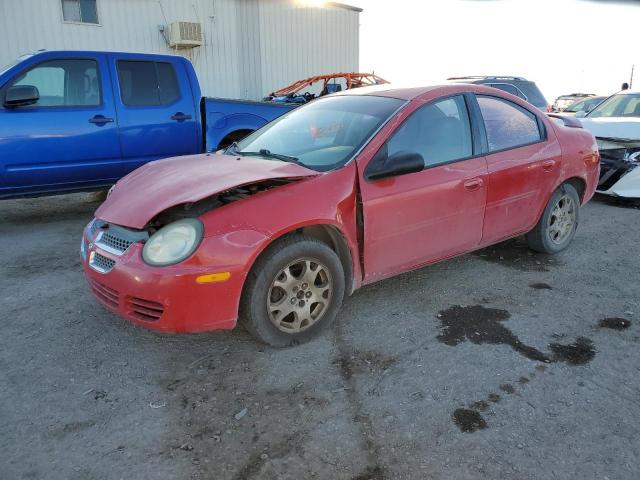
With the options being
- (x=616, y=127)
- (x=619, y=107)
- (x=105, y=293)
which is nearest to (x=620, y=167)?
(x=616, y=127)

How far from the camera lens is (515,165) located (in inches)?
159

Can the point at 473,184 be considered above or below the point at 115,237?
above

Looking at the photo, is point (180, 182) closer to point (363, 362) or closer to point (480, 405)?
point (363, 362)

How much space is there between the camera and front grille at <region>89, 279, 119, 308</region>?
289 centimetres

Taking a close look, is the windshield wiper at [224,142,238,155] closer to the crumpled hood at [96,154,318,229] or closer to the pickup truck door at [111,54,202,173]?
the crumpled hood at [96,154,318,229]

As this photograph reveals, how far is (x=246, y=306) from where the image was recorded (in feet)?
9.61

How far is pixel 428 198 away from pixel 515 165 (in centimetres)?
101

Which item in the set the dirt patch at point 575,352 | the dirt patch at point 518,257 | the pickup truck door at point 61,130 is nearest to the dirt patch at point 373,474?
the dirt patch at point 575,352

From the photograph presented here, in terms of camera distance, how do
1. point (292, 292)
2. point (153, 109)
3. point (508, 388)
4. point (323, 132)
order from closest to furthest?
point (508, 388) < point (292, 292) < point (323, 132) < point (153, 109)

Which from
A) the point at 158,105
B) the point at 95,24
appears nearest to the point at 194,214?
the point at 158,105

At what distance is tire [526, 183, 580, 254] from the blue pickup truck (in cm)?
388

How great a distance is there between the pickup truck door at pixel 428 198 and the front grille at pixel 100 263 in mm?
1516

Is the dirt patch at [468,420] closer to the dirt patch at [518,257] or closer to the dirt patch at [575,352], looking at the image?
the dirt patch at [575,352]

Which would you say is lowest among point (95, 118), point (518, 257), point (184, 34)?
point (518, 257)
